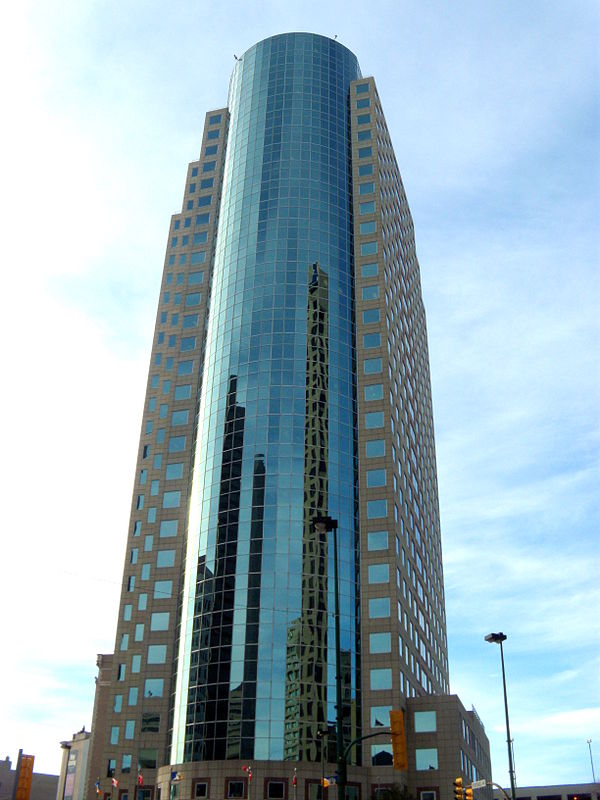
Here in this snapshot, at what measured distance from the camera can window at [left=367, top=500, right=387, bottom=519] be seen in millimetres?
87938

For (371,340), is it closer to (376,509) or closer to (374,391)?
(374,391)

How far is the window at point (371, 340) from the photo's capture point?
97250 millimetres

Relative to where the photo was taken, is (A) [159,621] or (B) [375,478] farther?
(A) [159,621]

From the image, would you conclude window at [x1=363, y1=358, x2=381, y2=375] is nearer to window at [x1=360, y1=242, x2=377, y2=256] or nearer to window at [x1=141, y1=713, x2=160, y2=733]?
window at [x1=360, y1=242, x2=377, y2=256]

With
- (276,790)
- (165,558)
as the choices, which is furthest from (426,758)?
(165,558)

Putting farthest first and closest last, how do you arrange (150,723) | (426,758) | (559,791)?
(559,791) → (150,723) → (426,758)

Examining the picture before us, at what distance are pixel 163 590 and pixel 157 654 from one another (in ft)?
23.0

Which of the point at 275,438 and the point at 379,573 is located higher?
the point at 275,438

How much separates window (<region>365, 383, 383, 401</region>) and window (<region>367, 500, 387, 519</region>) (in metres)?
12.3

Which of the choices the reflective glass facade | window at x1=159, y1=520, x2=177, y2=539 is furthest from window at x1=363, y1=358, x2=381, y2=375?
window at x1=159, y1=520, x2=177, y2=539

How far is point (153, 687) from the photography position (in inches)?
3452

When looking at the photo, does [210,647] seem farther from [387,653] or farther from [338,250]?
[338,250]

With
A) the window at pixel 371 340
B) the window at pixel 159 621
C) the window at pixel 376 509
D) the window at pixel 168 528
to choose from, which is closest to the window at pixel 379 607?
the window at pixel 376 509

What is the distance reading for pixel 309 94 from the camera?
365 ft
